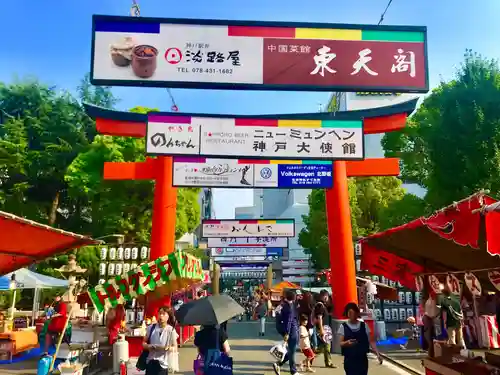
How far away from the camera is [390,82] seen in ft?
29.3

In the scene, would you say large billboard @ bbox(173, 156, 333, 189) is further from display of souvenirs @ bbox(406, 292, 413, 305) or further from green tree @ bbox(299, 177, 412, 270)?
green tree @ bbox(299, 177, 412, 270)

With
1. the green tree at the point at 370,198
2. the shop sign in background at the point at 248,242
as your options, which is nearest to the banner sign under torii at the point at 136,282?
the shop sign in background at the point at 248,242

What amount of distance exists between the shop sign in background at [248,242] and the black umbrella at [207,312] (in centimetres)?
1762

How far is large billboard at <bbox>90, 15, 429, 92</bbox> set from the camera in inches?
346

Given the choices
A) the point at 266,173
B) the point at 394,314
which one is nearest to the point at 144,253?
the point at 266,173

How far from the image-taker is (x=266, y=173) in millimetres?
13617

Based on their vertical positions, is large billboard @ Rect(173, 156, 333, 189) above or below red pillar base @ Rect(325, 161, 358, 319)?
above

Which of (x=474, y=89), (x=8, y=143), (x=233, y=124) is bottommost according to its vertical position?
(x=233, y=124)

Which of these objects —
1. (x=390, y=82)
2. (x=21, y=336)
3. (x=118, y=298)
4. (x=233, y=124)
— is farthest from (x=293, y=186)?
(x=21, y=336)

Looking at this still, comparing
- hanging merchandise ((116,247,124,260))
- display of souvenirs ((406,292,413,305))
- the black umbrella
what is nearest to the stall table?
hanging merchandise ((116,247,124,260))

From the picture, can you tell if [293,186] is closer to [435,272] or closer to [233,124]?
[233,124]

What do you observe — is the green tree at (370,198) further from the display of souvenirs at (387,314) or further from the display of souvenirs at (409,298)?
the display of souvenirs at (387,314)

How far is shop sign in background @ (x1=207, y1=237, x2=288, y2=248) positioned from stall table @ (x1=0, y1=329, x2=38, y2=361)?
37.7 ft

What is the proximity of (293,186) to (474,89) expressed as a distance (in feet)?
25.5
